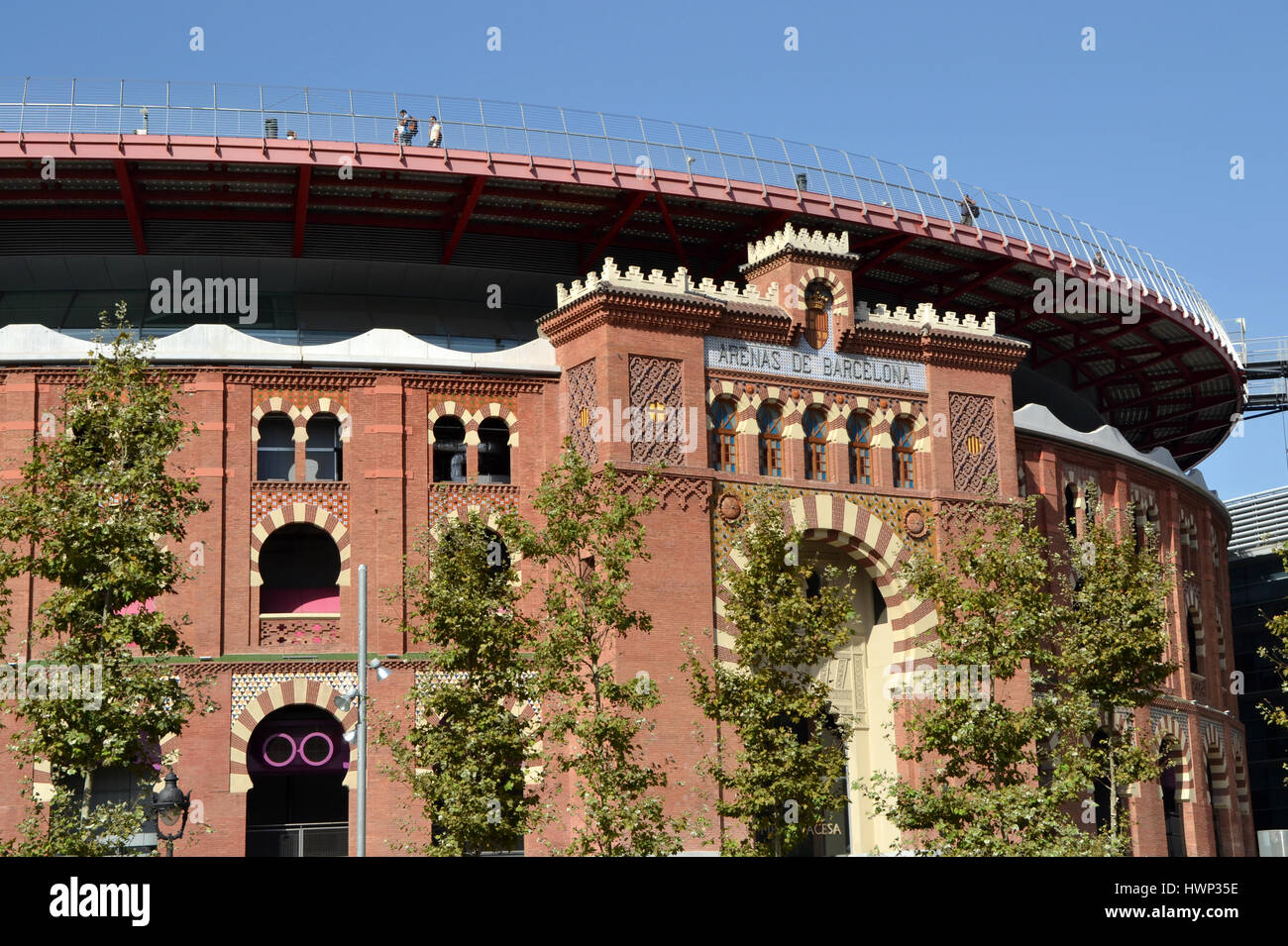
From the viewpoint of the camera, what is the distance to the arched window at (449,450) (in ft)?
125

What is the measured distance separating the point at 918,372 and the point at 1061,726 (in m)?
11.0

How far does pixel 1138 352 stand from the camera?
180ft

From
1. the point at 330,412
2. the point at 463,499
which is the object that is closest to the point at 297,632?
the point at 463,499

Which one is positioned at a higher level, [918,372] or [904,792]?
[918,372]

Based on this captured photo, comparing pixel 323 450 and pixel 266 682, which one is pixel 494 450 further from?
pixel 266 682

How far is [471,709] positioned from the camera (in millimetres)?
30266

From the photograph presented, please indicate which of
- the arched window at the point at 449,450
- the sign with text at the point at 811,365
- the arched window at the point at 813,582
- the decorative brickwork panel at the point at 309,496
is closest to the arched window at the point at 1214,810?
the arched window at the point at 813,582

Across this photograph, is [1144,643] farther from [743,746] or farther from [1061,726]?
[743,746]

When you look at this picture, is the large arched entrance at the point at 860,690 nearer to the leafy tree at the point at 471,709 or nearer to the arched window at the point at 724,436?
the arched window at the point at 724,436

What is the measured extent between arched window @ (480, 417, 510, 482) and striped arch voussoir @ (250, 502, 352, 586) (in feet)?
12.2

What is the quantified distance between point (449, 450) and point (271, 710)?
7287 millimetres

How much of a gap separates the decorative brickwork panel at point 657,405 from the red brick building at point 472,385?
74 millimetres
